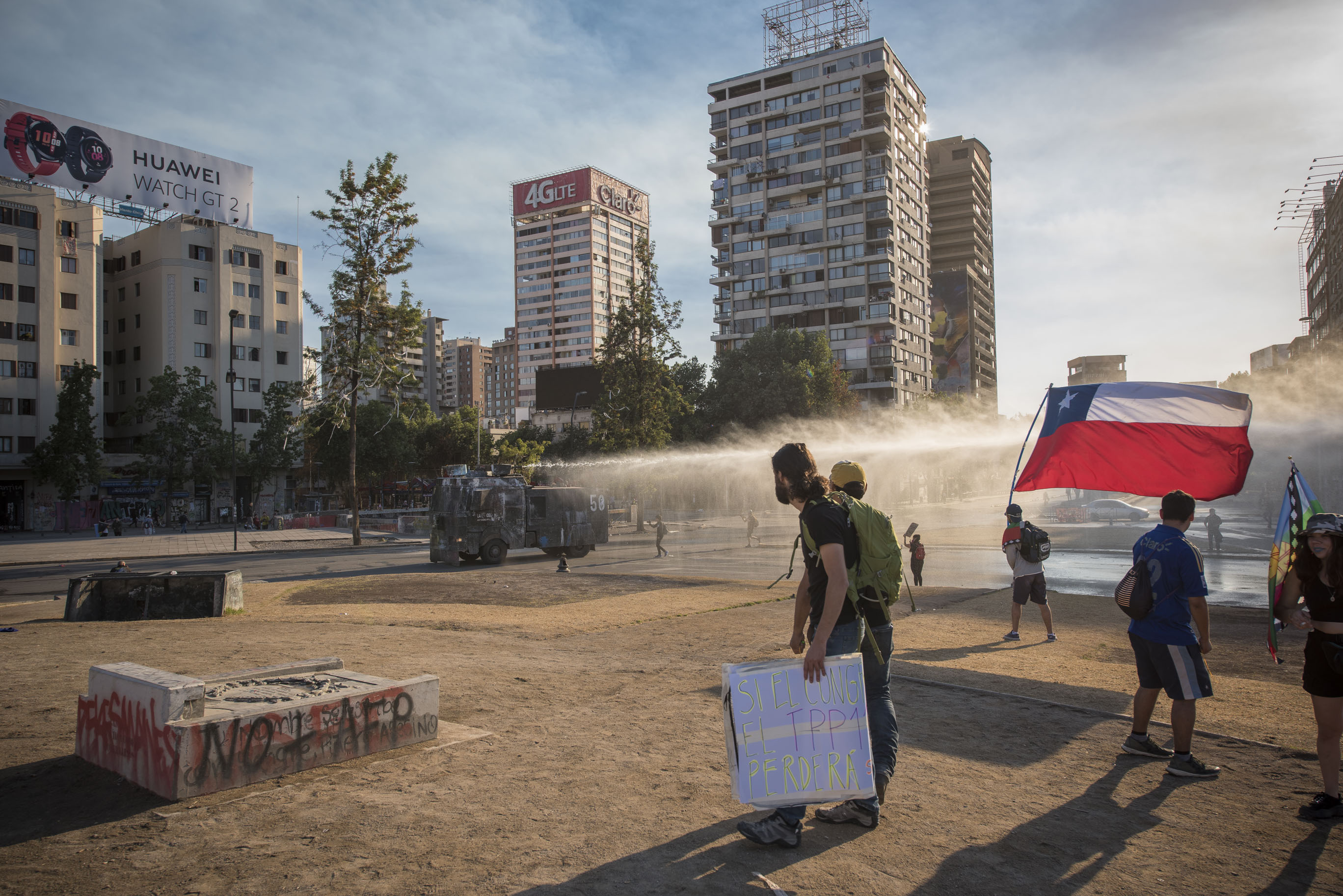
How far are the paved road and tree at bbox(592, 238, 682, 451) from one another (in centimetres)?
829

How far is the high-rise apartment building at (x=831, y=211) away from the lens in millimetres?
80812

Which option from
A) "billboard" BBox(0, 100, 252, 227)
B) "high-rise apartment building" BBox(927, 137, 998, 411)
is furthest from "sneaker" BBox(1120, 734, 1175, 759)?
"high-rise apartment building" BBox(927, 137, 998, 411)

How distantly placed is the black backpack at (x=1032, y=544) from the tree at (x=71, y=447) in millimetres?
60547

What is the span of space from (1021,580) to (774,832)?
776cm

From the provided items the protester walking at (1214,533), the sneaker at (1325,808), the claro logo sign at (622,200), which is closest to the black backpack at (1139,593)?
the sneaker at (1325,808)

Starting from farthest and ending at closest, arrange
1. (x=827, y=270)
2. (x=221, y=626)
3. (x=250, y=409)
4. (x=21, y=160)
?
1. (x=827, y=270)
2. (x=250, y=409)
3. (x=21, y=160)
4. (x=221, y=626)

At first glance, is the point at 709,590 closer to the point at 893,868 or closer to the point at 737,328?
the point at 893,868

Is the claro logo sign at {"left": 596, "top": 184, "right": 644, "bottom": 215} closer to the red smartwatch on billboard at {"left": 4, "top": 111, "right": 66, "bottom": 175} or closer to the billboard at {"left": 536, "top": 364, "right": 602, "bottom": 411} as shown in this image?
the billboard at {"left": 536, "top": 364, "right": 602, "bottom": 411}

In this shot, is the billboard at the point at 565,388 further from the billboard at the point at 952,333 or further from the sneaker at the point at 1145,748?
the sneaker at the point at 1145,748

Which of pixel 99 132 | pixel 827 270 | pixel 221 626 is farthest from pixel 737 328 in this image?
pixel 221 626

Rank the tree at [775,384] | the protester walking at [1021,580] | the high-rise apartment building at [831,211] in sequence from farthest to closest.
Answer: the high-rise apartment building at [831,211] < the tree at [775,384] < the protester walking at [1021,580]

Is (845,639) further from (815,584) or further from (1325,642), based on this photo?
(1325,642)

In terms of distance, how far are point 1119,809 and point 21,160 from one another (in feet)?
248

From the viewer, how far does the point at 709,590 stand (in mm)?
16281
